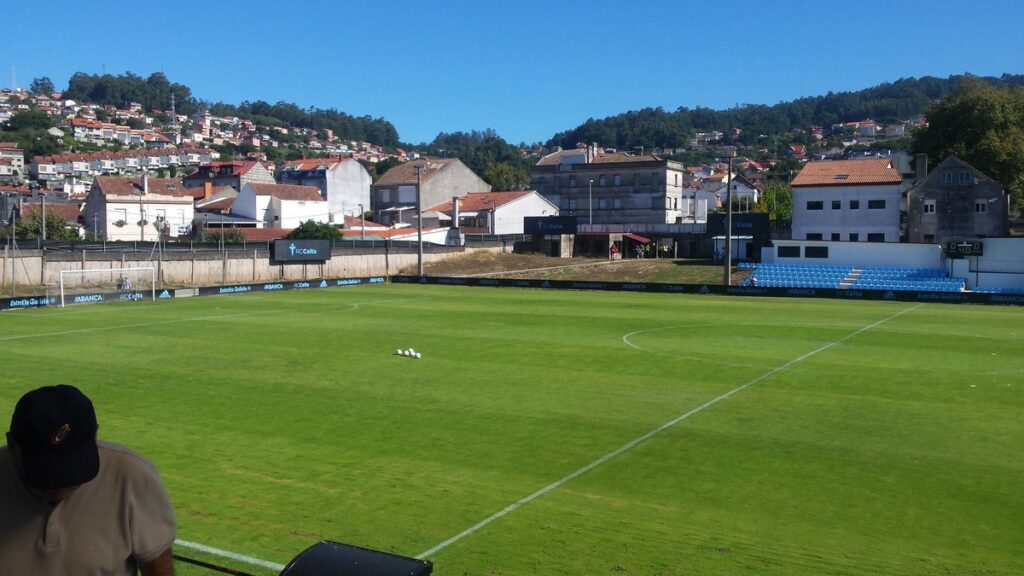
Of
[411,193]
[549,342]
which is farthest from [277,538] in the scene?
[411,193]

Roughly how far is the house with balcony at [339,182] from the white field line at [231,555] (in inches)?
4006

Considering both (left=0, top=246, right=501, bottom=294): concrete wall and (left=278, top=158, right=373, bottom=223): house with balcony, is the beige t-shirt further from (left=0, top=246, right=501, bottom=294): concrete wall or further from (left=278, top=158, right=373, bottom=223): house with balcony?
(left=278, top=158, right=373, bottom=223): house with balcony

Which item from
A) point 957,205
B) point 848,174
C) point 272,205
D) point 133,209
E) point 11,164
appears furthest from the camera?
point 11,164

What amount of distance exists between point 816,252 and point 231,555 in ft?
190

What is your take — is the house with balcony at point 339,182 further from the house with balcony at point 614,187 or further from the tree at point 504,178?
the tree at point 504,178

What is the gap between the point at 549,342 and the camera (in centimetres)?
2708

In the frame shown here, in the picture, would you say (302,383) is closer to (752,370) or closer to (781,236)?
(752,370)

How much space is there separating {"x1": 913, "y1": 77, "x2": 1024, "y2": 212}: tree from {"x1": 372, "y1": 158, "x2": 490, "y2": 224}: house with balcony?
55.5 m

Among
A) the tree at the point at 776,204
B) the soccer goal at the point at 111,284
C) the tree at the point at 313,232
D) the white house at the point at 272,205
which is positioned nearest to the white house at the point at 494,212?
the white house at the point at 272,205

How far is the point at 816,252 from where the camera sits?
6094 cm

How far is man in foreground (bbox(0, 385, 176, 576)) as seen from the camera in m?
3.19

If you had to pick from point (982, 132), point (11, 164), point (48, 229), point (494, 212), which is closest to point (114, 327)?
point (48, 229)

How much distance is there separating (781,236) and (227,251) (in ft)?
159

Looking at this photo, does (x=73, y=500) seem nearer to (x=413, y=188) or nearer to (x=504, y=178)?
(x=413, y=188)
